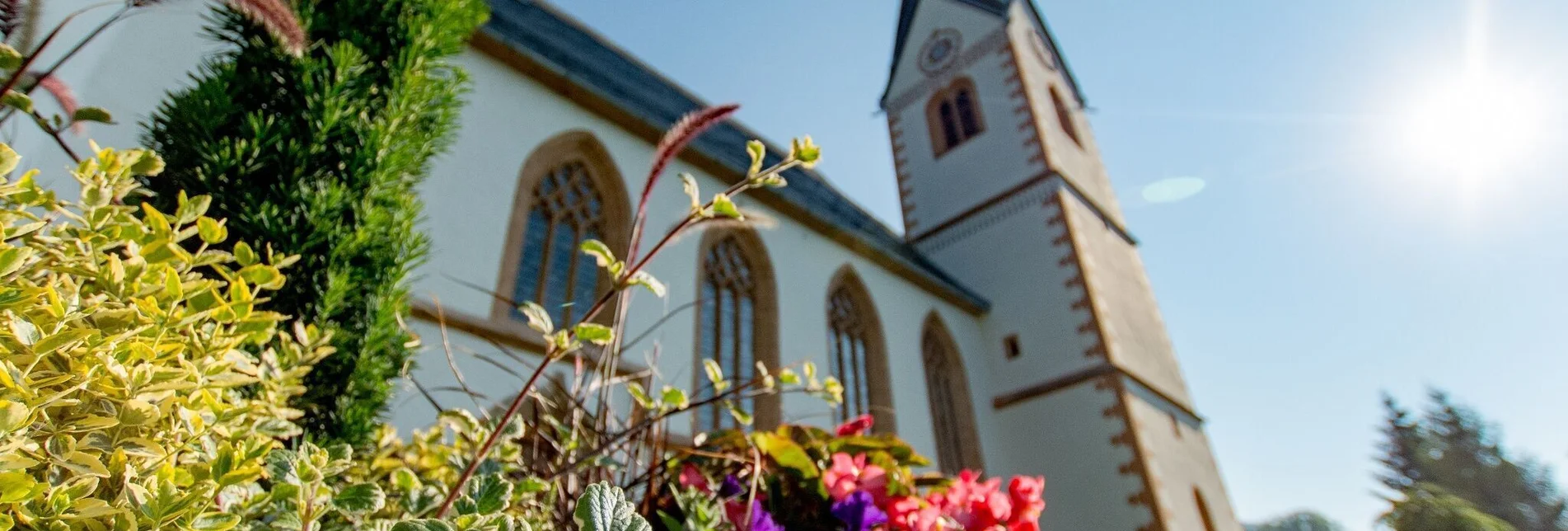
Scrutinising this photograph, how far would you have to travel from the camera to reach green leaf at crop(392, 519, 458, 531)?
769mm

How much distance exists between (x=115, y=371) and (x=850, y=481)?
1.00 meters

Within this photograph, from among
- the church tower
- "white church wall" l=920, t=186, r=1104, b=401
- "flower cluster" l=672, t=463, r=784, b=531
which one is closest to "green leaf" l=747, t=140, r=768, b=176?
"flower cluster" l=672, t=463, r=784, b=531

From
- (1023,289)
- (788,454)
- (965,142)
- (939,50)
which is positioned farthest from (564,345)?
(939,50)

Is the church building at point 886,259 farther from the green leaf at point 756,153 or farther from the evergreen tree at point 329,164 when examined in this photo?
the green leaf at point 756,153

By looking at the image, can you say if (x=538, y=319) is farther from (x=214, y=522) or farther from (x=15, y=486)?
(x=15, y=486)

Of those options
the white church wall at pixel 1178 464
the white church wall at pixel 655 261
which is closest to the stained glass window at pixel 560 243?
the white church wall at pixel 655 261

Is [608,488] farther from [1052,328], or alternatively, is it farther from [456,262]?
[1052,328]

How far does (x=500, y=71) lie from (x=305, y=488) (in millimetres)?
6214

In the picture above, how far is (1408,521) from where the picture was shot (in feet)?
19.9

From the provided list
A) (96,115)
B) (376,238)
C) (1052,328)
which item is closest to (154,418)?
(96,115)

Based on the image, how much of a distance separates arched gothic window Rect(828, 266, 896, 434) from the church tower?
2.30m

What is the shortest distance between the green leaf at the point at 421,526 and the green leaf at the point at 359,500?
0.66 feet

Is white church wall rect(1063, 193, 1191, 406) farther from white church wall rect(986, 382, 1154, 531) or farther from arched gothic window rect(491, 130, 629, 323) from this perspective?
arched gothic window rect(491, 130, 629, 323)

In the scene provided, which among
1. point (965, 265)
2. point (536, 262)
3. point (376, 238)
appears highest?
point (965, 265)
